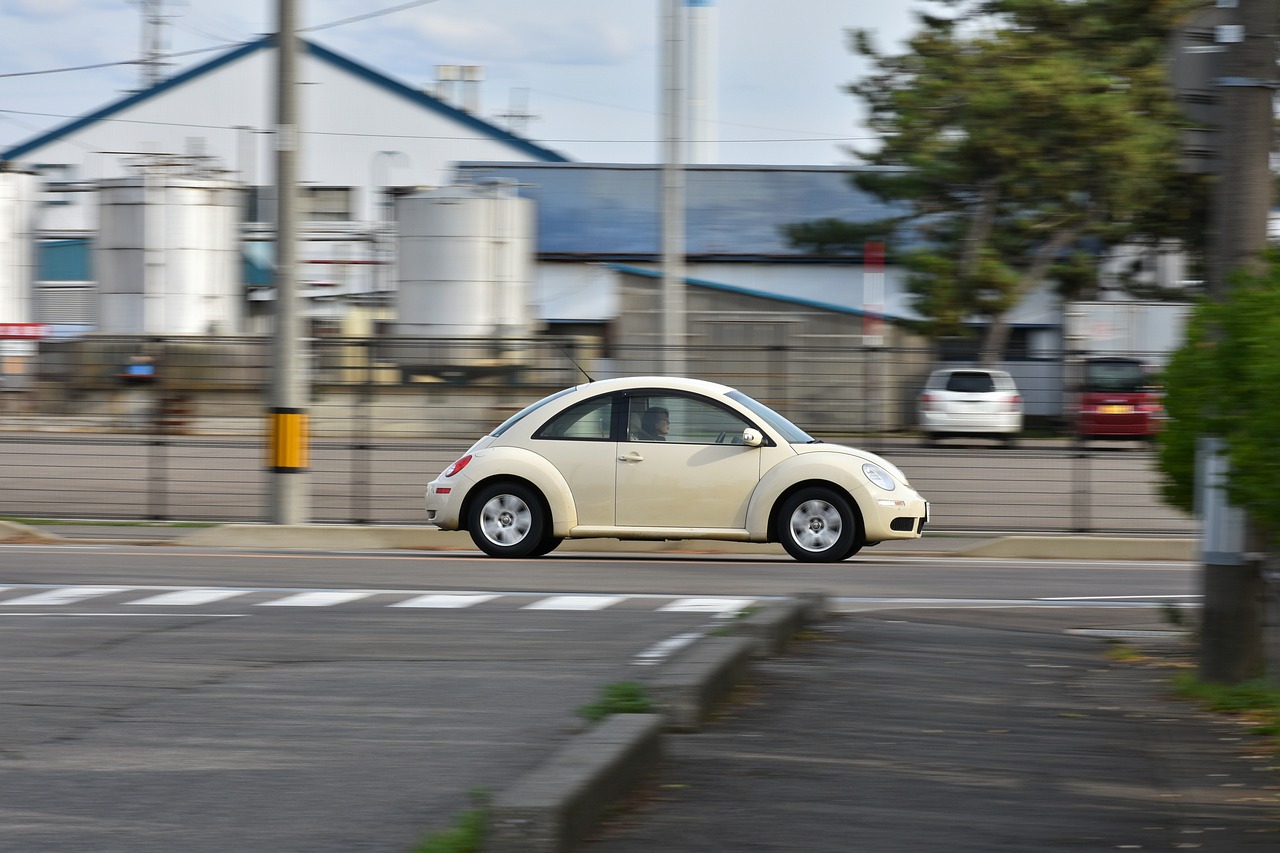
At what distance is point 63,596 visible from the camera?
1085 cm

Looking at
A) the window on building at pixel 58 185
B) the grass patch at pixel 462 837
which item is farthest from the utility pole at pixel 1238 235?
the window on building at pixel 58 185

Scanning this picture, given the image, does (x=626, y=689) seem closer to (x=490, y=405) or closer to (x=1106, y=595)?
(x=1106, y=595)

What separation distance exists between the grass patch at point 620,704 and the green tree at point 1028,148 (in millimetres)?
30604

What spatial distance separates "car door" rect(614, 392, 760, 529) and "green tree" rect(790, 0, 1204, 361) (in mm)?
23066

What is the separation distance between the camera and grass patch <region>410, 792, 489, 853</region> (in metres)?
4.05

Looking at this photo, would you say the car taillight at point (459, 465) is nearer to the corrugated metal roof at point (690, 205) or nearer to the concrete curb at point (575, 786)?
the concrete curb at point (575, 786)

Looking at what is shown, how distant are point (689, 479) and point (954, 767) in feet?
26.3

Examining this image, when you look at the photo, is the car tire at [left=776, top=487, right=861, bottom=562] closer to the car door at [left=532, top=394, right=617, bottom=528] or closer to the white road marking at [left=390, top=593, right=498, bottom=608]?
the car door at [left=532, top=394, right=617, bottom=528]

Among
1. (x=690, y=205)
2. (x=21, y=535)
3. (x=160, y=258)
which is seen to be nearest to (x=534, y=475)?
(x=21, y=535)

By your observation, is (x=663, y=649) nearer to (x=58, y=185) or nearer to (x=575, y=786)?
(x=575, y=786)

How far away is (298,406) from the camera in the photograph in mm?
16406

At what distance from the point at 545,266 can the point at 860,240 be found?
8564 millimetres

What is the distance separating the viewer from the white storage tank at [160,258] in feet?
129

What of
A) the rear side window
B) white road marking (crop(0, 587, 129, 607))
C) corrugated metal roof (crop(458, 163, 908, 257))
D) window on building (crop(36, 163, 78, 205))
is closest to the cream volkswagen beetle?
white road marking (crop(0, 587, 129, 607))
